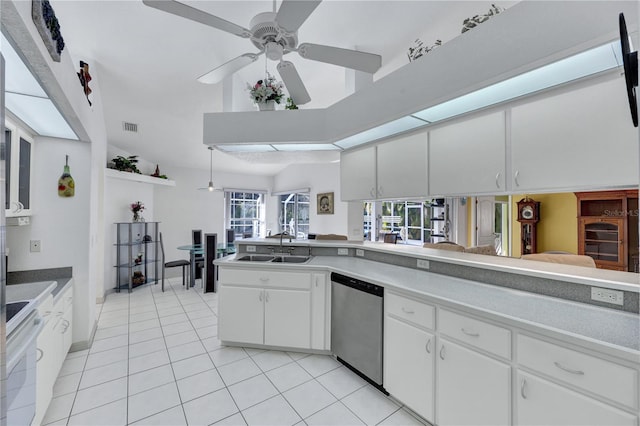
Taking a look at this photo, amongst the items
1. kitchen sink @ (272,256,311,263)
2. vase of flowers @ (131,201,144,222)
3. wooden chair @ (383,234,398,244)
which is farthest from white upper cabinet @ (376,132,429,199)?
vase of flowers @ (131,201,144,222)

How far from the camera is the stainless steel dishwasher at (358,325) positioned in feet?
6.72

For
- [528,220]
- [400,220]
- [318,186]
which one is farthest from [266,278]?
[400,220]

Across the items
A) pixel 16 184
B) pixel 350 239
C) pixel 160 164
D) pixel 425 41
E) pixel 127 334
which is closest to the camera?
pixel 16 184

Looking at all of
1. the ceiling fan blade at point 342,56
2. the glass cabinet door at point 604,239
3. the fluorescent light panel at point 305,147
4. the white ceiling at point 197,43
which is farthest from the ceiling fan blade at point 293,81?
the glass cabinet door at point 604,239

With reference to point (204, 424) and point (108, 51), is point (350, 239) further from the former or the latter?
point (108, 51)

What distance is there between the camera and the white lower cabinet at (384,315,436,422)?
166cm

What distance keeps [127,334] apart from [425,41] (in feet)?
15.0

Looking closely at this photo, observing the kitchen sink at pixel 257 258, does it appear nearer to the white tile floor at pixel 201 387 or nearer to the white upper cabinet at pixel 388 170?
the white tile floor at pixel 201 387

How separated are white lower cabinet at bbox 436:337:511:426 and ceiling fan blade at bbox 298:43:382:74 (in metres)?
1.89

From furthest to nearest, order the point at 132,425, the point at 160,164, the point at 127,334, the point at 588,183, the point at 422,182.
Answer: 1. the point at 160,164
2. the point at 127,334
3. the point at 422,182
4. the point at 132,425
5. the point at 588,183

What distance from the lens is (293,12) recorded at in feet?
Result: 4.90

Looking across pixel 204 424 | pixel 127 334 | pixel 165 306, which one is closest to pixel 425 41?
pixel 204 424

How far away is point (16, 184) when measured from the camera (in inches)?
82.2

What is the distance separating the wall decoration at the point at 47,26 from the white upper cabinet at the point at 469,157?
99.1 inches
